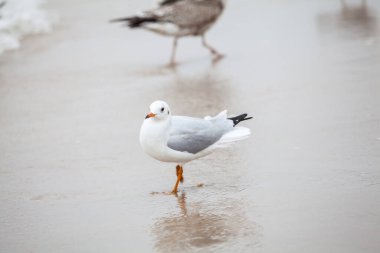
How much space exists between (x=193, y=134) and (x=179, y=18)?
194 inches

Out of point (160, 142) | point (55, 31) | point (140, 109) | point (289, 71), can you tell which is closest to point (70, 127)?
point (140, 109)

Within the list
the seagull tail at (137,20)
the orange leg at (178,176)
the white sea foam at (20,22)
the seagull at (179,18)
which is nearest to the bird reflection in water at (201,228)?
the orange leg at (178,176)

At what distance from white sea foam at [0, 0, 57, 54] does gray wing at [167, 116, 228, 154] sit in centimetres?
596

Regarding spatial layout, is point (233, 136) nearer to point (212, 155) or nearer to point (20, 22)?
point (212, 155)

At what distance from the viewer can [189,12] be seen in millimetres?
9852

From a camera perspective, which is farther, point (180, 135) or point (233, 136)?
point (233, 136)

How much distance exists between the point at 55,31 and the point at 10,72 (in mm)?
2656

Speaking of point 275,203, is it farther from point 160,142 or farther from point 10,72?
point 10,72

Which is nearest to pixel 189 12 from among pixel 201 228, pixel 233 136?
pixel 233 136

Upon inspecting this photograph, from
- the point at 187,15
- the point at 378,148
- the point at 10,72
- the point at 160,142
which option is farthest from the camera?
the point at 187,15

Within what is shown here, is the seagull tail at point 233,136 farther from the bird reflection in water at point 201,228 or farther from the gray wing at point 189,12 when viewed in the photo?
the gray wing at point 189,12

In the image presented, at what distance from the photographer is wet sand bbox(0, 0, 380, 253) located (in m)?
4.18

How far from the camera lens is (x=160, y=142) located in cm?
488

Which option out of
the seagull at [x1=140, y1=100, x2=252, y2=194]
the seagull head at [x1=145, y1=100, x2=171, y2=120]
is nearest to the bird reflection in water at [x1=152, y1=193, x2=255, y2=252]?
the seagull at [x1=140, y1=100, x2=252, y2=194]
